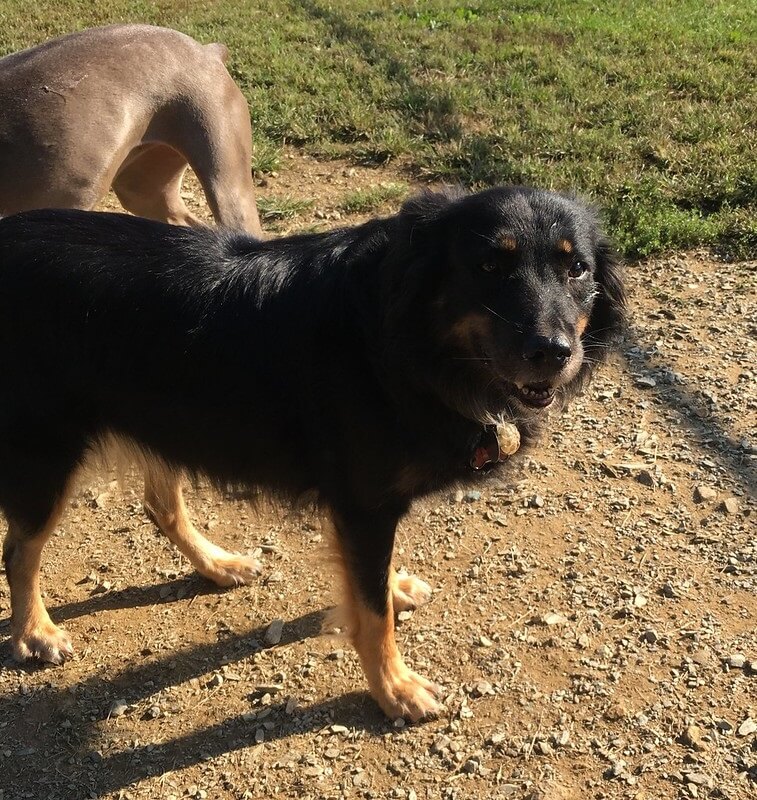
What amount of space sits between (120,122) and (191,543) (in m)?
2.24

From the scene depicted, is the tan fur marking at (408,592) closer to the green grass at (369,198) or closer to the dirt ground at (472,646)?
the dirt ground at (472,646)

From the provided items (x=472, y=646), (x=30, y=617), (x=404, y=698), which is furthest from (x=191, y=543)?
(x=472, y=646)

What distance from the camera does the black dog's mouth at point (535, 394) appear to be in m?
2.59

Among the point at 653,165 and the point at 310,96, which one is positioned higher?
the point at 310,96

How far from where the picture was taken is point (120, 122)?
14.3 ft

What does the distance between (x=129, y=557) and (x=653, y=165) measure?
4791 mm

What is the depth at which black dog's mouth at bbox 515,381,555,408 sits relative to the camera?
2.59 m

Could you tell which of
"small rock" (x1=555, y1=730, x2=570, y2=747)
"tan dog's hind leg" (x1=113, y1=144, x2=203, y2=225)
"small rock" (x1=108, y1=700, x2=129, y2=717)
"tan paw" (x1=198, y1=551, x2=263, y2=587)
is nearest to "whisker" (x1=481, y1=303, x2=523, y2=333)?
"small rock" (x1=555, y1=730, x2=570, y2=747)

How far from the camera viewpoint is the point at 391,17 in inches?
378

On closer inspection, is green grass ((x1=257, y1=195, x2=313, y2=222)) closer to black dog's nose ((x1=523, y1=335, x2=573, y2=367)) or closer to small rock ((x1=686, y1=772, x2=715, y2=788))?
black dog's nose ((x1=523, y1=335, x2=573, y2=367))

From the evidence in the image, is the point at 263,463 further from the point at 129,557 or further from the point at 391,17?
the point at 391,17

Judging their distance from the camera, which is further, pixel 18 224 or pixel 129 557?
pixel 129 557

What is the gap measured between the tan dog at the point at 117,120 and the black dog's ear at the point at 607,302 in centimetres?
226

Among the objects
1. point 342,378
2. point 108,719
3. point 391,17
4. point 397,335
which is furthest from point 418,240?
point 391,17
